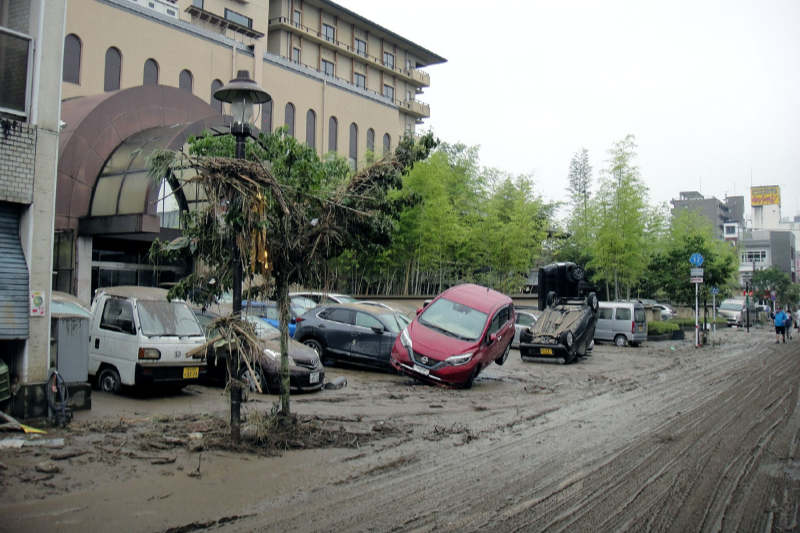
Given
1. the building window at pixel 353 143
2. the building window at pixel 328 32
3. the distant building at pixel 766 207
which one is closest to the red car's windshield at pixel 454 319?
the building window at pixel 353 143

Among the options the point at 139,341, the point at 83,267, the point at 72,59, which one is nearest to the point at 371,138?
the point at 72,59

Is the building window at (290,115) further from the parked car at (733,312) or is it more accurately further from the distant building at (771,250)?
the distant building at (771,250)

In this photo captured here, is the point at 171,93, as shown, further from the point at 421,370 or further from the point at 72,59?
the point at 421,370

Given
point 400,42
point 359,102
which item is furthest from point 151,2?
point 400,42

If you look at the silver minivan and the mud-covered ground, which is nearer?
the mud-covered ground

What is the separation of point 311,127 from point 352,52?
1392 centimetres

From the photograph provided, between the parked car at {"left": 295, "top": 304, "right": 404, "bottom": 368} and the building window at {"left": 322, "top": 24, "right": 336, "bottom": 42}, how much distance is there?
41335 millimetres

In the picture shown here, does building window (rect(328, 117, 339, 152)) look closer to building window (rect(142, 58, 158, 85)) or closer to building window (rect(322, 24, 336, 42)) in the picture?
building window (rect(322, 24, 336, 42))

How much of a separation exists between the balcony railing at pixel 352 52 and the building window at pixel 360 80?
54.0 inches

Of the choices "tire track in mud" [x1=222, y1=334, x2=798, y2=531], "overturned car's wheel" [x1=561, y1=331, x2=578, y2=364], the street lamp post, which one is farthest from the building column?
"tire track in mud" [x1=222, y1=334, x2=798, y2=531]

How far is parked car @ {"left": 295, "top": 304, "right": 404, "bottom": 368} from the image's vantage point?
50.2 ft

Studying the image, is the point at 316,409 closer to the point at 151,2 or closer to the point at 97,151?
the point at 97,151

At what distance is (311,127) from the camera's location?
4322 centimetres

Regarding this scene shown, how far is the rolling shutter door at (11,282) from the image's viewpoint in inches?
338
